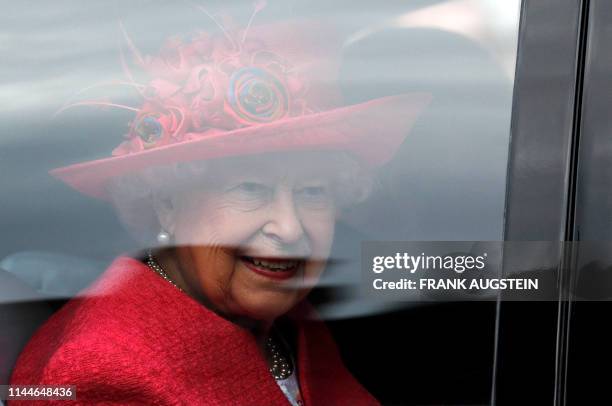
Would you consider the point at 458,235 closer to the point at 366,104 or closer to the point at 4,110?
the point at 366,104

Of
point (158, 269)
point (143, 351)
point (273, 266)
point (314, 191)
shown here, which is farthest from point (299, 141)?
point (143, 351)

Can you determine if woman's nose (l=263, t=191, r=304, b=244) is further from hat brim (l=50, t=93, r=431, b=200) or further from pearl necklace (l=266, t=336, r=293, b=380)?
pearl necklace (l=266, t=336, r=293, b=380)

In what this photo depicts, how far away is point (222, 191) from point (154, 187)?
126 millimetres

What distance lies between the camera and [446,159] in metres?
1.88

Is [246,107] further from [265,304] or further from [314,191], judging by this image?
[265,304]

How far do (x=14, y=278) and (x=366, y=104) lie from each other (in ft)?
2.32

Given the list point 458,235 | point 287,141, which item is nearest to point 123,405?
point 287,141

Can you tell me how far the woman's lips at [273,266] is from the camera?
187 centimetres

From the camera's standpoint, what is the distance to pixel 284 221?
187cm

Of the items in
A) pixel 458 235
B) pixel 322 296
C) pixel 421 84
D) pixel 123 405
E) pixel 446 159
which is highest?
pixel 421 84

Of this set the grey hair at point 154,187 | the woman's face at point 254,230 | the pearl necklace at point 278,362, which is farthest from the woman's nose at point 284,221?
the pearl necklace at point 278,362

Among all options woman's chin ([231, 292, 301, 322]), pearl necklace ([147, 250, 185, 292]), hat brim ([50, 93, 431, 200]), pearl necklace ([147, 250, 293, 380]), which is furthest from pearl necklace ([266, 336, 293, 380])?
hat brim ([50, 93, 431, 200])

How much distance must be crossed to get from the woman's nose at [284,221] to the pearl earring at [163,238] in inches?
7.0

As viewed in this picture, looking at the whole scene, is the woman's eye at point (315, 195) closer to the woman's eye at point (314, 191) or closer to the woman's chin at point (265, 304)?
the woman's eye at point (314, 191)
